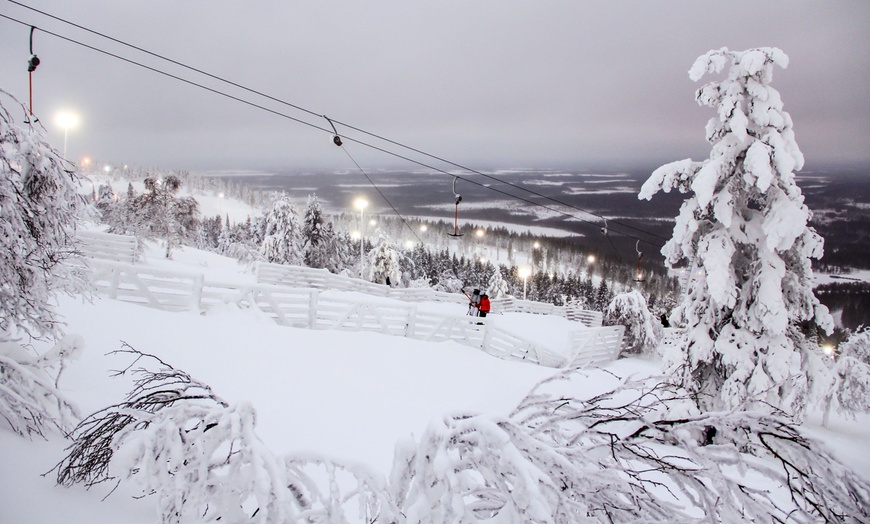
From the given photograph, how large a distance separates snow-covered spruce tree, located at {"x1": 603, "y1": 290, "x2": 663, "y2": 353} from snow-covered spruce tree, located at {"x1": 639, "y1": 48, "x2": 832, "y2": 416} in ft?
34.5

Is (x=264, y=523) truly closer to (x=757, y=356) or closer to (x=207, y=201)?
(x=757, y=356)

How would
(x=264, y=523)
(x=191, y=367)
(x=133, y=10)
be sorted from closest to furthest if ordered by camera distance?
(x=264, y=523) → (x=191, y=367) → (x=133, y=10)

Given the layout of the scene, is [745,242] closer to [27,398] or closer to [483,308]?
[483,308]

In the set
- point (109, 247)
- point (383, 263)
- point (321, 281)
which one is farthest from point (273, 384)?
point (383, 263)

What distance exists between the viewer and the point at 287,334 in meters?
9.67

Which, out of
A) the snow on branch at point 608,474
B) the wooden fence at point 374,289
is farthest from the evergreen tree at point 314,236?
the snow on branch at point 608,474

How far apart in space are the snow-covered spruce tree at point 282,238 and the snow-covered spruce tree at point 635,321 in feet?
78.0

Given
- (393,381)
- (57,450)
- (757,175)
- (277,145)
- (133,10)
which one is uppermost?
(277,145)

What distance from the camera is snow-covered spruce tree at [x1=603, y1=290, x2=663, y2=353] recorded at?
20703 millimetres

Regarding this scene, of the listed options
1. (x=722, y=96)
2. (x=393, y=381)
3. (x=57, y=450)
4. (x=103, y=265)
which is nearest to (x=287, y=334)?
(x=393, y=381)

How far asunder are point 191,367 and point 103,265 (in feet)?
13.6

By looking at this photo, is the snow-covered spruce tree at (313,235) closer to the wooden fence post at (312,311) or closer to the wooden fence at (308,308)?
the wooden fence at (308,308)

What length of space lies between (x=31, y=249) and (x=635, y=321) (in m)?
21.9

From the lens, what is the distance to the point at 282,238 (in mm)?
33031
